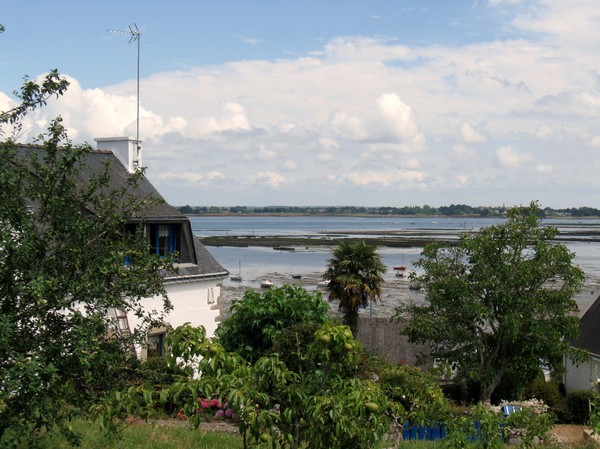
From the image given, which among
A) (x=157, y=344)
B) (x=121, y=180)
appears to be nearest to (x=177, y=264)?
(x=157, y=344)

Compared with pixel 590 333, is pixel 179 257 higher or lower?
higher

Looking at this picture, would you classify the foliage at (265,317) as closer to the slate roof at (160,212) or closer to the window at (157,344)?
the window at (157,344)

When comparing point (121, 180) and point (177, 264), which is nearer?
point (177, 264)

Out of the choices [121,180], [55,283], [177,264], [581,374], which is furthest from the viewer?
[581,374]

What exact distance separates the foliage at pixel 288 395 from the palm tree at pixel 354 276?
28.1m

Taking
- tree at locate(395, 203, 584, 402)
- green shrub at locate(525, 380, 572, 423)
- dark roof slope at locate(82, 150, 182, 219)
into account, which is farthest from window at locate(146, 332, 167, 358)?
green shrub at locate(525, 380, 572, 423)

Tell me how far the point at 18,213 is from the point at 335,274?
97.3ft

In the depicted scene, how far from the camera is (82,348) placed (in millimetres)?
8297

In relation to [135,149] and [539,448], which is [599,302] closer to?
[539,448]

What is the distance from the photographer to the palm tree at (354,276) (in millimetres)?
36250

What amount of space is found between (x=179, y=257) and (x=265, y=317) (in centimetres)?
601

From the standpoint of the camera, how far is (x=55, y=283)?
8.38 metres

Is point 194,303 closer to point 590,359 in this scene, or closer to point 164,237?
point 164,237

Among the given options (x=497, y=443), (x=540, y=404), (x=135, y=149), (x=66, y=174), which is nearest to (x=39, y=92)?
(x=66, y=174)
